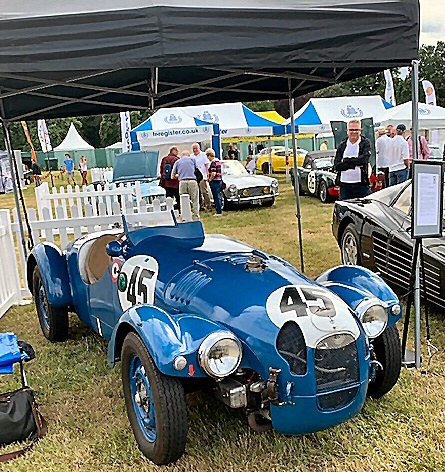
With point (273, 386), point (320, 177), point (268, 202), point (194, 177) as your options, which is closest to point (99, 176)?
point (268, 202)

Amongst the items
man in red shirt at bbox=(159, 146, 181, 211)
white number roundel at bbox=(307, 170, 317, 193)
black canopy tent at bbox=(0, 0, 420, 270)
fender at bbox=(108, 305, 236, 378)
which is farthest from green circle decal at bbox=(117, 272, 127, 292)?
white number roundel at bbox=(307, 170, 317, 193)

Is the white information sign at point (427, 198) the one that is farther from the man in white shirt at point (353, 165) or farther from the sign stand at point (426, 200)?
the man in white shirt at point (353, 165)

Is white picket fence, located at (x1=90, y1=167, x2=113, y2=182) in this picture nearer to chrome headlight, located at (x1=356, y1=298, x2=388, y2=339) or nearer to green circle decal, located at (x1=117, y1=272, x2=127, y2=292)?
green circle decal, located at (x1=117, y1=272, x2=127, y2=292)

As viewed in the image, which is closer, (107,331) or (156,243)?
(156,243)

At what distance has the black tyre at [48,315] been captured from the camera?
509 centimetres

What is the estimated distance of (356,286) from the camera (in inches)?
143

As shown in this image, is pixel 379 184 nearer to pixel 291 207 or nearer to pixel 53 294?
pixel 291 207

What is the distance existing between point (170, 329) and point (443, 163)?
2.25 meters

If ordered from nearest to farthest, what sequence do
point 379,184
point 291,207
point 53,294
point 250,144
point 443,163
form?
1. point 443,163
2. point 53,294
3. point 379,184
4. point 291,207
5. point 250,144

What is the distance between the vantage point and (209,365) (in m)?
2.83

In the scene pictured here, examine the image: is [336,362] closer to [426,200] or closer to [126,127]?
[426,200]

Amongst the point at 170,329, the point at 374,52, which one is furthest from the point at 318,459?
the point at 374,52

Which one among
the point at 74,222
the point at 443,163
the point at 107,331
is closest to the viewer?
the point at 443,163

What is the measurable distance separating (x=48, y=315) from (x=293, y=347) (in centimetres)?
303
